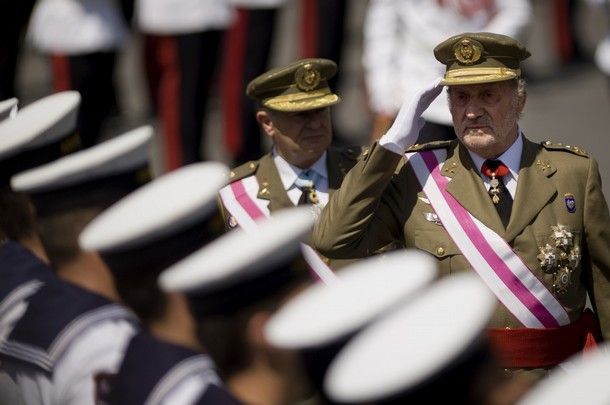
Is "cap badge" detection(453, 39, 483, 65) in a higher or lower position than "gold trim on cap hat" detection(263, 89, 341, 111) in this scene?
higher

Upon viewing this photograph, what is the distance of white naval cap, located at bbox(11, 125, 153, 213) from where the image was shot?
13.0 feet

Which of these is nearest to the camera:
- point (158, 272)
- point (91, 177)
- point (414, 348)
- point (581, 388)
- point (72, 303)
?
point (581, 388)

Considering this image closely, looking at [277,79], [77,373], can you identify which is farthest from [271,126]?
[77,373]

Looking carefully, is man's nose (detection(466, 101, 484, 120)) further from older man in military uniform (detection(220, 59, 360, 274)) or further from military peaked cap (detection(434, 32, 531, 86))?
older man in military uniform (detection(220, 59, 360, 274))

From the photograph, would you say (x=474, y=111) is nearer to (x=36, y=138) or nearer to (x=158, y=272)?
(x=36, y=138)

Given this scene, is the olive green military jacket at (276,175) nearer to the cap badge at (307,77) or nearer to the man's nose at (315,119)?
the man's nose at (315,119)

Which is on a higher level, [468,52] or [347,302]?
[347,302]

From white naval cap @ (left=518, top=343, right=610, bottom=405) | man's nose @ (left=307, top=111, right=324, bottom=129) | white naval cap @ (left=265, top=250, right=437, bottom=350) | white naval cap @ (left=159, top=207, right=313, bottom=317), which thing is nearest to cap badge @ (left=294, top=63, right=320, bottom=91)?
man's nose @ (left=307, top=111, right=324, bottom=129)

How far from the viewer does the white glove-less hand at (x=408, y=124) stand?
4.54 meters

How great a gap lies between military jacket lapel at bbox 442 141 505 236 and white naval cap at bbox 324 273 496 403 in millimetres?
1725

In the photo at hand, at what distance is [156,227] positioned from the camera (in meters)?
3.52

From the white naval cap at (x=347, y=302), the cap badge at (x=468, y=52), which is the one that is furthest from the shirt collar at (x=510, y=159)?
the white naval cap at (x=347, y=302)

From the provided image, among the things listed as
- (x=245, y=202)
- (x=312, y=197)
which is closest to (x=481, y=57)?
(x=312, y=197)

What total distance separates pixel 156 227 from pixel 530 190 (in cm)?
140
